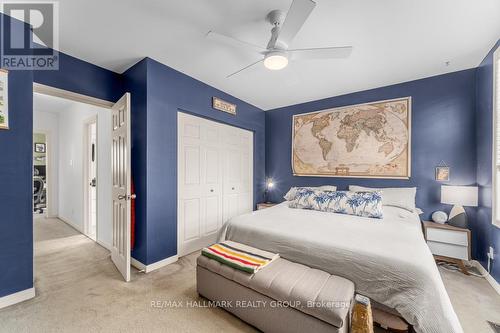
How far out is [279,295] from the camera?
145 centimetres

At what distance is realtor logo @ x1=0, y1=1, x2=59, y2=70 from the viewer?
1.73 meters

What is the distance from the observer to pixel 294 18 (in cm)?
153

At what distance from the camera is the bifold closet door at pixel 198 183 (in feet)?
9.75

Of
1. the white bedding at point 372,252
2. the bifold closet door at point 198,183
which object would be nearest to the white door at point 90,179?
the bifold closet door at point 198,183

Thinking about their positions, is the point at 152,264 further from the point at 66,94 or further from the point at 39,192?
the point at 39,192

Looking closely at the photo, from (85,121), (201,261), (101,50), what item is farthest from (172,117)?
(85,121)

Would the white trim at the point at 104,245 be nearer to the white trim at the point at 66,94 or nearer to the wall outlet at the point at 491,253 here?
the white trim at the point at 66,94

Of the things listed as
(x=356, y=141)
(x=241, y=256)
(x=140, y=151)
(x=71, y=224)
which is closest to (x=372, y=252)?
(x=241, y=256)

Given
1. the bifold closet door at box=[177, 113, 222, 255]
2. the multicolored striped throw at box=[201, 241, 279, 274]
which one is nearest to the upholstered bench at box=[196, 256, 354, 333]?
the multicolored striped throw at box=[201, 241, 279, 274]

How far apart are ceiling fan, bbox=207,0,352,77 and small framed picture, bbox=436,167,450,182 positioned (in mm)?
2313

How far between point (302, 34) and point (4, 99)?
282cm

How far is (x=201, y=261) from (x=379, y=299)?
58.4 inches

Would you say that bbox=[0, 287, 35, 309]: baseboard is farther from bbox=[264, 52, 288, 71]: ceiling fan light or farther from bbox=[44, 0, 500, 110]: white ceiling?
bbox=[264, 52, 288, 71]: ceiling fan light

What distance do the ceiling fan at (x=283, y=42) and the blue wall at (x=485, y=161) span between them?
1940 millimetres
